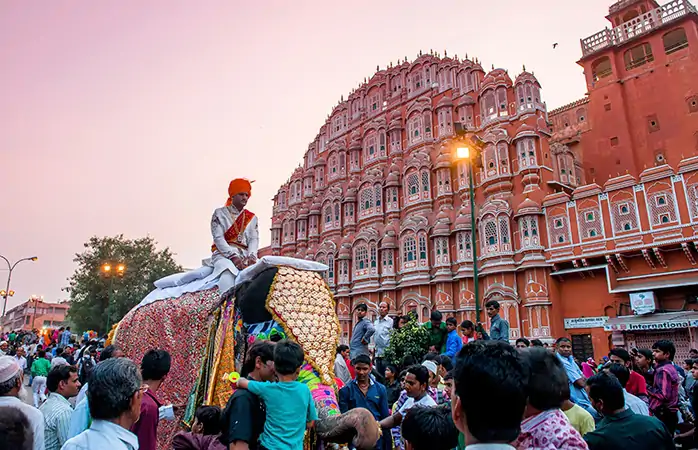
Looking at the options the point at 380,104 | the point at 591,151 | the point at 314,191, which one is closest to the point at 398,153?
the point at 380,104

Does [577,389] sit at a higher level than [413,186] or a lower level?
lower

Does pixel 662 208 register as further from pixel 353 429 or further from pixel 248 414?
pixel 248 414

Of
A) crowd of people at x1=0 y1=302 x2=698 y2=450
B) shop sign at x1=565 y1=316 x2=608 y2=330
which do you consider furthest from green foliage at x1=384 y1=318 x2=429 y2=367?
shop sign at x1=565 y1=316 x2=608 y2=330

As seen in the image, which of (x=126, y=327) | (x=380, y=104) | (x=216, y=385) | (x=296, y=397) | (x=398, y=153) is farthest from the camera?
(x=380, y=104)

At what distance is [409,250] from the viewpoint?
27562mm

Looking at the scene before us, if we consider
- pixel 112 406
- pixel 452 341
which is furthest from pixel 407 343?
pixel 112 406

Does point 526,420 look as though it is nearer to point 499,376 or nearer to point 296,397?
point 499,376

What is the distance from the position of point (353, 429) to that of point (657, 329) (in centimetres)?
2097

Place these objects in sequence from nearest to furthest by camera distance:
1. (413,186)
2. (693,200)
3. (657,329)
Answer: (693,200), (657,329), (413,186)

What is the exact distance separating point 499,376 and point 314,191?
36.3 meters

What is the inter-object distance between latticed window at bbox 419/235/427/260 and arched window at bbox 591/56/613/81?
14.6 meters

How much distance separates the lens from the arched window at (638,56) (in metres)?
26.3

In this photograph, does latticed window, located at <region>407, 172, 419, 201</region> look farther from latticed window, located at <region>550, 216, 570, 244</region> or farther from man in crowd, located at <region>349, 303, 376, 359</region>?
man in crowd, located at <region>349, 303, 376, 359</region>

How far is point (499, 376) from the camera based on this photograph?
1.74m
